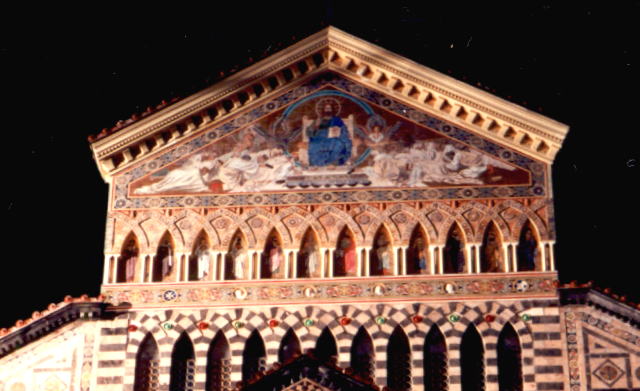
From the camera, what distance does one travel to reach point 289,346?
1005 inches

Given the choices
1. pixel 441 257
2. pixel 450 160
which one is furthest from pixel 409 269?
pixel 450 160

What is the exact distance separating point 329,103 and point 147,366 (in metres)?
6.82

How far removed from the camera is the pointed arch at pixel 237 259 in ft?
86.2

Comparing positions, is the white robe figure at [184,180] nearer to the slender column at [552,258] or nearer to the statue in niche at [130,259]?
the statue in niche at [130,259]

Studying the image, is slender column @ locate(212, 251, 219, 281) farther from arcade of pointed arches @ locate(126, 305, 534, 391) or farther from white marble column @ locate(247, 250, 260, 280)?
arcade of pointed arches @ locate(126, 305, 534, 391)

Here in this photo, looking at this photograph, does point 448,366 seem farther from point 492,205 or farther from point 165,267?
point 165,267

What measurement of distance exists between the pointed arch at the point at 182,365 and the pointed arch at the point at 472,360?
5228mm

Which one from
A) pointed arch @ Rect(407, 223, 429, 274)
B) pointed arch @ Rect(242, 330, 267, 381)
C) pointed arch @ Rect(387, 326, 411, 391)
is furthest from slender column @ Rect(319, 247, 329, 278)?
pointed arch @ Rect(387, 326, 411, 391)

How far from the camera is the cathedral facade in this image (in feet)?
82.6

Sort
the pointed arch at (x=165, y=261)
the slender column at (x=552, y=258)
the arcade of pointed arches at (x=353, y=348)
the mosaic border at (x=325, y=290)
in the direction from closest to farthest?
the arcade of pointed arches at (x=353, y=348) < the mosaic border at (x=325, y=290) < the slender column at (x=552, y=258) < the pointed arch at (x=165, y=261)

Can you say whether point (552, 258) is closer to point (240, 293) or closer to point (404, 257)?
point (404, 257)

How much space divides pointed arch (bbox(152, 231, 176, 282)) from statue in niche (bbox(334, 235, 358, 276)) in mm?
3304

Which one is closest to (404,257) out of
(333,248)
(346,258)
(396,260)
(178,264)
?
(396,260)

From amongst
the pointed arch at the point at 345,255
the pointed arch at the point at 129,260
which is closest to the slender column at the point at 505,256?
the pointed arch at the point at 345,255
